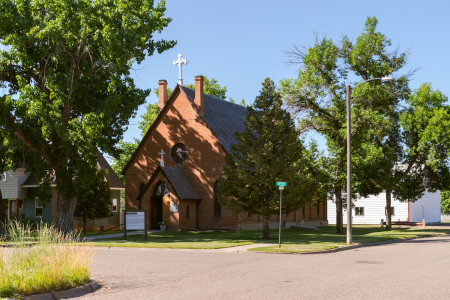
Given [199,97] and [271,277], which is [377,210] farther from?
[271,277]

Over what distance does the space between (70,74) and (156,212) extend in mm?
15889

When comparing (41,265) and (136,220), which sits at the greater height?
(41,265)

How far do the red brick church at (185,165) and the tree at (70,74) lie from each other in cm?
962

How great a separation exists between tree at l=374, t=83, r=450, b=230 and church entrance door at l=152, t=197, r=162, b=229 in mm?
17710

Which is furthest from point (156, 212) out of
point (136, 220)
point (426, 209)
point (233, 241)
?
point (426, 209)

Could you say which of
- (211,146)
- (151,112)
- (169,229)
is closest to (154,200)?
(169,229)

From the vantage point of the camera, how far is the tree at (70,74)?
84.0ft

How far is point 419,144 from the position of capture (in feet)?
136

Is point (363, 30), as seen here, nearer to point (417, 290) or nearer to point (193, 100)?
point (193, 100)

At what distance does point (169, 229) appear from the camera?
37969mm

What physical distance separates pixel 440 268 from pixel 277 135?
46.9ft

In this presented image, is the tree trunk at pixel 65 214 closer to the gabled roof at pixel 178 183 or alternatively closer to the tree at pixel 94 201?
the tree at pixel 94 201

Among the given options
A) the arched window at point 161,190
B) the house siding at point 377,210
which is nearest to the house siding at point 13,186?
the arched window at point 161,190

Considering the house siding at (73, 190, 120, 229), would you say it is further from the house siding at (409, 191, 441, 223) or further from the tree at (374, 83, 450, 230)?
the house siding at (409, 191, 441, 223)
